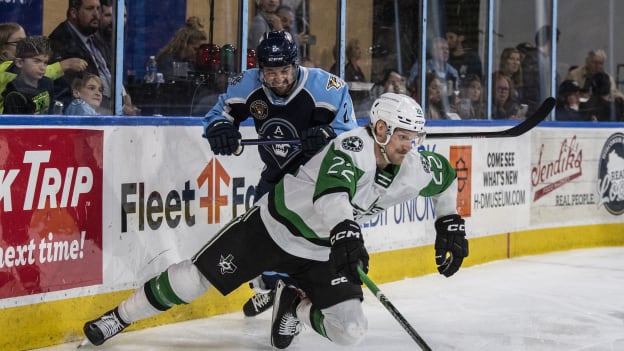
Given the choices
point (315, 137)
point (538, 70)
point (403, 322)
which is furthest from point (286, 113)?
point (538, 70)

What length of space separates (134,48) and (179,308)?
1184mm

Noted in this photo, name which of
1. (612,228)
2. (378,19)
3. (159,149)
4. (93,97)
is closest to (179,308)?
(159,149)

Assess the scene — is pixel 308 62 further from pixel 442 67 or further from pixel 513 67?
pixel 513 67

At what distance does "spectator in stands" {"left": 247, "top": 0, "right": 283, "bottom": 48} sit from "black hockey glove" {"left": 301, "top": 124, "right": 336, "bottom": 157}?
4.23 feet

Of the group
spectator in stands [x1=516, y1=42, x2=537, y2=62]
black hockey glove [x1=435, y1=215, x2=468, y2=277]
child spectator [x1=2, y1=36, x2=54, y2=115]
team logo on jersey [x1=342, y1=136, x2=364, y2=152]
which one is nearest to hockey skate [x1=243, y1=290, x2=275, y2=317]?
black hockey glove [x1=435, y1=215, x2=468, y2=277]

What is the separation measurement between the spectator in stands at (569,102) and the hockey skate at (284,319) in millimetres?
4452

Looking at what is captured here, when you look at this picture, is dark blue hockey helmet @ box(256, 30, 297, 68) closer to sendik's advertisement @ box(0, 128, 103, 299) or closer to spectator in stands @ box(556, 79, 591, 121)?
sendik's advertisement @ box(0, 128, 103, 299)

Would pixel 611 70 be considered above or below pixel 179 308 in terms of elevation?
above

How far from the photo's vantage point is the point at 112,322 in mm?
4141

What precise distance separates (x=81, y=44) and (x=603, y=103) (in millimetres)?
5131

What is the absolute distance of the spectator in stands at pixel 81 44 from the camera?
4.50 meters

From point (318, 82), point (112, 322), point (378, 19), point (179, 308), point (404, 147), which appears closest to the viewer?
point (404, 147)

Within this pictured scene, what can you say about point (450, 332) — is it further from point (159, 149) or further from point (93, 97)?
point (93, 97)

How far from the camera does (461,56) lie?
7.34m
